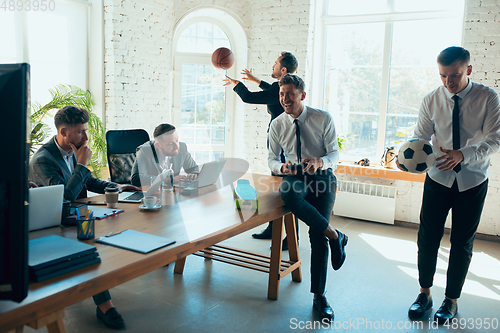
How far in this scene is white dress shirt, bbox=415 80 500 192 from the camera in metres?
2.17

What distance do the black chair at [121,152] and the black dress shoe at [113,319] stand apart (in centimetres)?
124

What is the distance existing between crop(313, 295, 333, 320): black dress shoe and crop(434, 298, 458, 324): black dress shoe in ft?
2.12

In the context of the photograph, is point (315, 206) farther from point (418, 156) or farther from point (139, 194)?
point (139, 194)

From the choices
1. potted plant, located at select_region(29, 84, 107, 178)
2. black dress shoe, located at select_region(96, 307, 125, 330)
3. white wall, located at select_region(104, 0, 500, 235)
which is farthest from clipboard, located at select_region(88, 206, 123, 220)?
white wall, located at select_region(104, 0, 500, 235)

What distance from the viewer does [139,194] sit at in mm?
2305

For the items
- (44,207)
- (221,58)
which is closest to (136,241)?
(44,207)

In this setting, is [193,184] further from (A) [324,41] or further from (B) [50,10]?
(A) [324,41]

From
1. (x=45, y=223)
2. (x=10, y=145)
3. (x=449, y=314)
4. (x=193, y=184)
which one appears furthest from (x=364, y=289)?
(x=10, y=145)

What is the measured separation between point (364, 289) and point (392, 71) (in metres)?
3.20

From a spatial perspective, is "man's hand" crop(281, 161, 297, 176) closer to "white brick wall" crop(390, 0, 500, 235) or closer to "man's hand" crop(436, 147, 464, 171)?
"man's hand" crop(436, 147, 464, 171)

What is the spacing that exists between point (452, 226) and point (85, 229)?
→ 2.05 meters

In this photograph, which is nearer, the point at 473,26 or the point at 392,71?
the point at 473,26

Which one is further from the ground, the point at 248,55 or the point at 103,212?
the point at 248,55

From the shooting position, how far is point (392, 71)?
16.5ft
